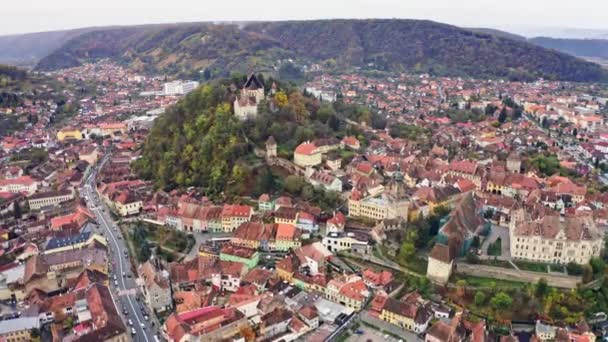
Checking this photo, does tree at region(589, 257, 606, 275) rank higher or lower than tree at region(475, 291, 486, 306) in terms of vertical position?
higher

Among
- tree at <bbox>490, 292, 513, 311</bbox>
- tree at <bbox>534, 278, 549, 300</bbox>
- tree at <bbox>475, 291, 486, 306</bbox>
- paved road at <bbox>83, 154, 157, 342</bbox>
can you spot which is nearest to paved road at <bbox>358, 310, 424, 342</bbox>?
tree at <bbox>475, 291, 486, 306</bbox>

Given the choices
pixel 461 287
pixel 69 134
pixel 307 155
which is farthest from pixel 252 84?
pixel 461 287

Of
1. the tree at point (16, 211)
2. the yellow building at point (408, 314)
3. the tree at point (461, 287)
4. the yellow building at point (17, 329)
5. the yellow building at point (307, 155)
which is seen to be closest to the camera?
the yellow building at point (17, 329)

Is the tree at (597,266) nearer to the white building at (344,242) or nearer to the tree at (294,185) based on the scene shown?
the white building at (344,242)

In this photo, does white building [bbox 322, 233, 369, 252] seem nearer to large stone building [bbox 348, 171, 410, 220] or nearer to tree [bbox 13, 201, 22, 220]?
large stone building [bbox 348, 171, 410, 220]

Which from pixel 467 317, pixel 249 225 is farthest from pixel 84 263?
pixel 467 317

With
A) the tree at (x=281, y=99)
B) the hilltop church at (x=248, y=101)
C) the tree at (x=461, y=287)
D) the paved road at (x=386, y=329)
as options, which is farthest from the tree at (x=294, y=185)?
the tree at (x=461, y=287)

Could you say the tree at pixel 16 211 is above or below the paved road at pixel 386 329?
above
